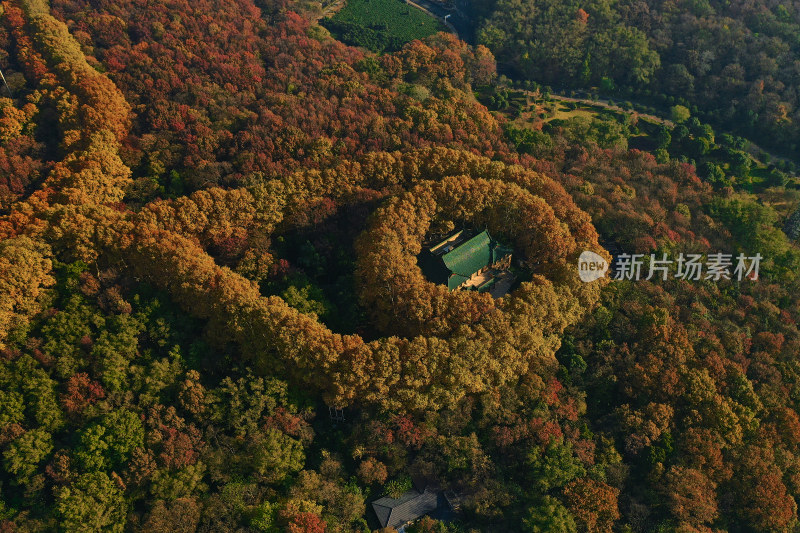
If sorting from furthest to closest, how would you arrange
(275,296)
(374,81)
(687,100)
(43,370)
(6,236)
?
(687,100), (374,81), (6,236), (275,296), (43,370)

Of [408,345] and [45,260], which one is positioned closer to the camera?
[408,345]

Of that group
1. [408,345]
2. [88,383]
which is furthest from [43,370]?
[408,345]

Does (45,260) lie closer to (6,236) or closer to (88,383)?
(6,236)

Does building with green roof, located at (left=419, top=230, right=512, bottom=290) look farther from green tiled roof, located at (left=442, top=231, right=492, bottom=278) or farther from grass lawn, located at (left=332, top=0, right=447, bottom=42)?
grass lawn, located at (left=332, top=0, right=447, bottom=42)

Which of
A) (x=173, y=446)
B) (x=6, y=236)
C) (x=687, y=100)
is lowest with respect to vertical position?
(x=173, y=446)

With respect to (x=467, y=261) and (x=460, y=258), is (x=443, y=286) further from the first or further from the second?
(x=467, y=261)

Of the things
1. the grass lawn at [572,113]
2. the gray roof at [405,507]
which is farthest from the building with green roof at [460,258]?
the grass lawn at [572,113]
